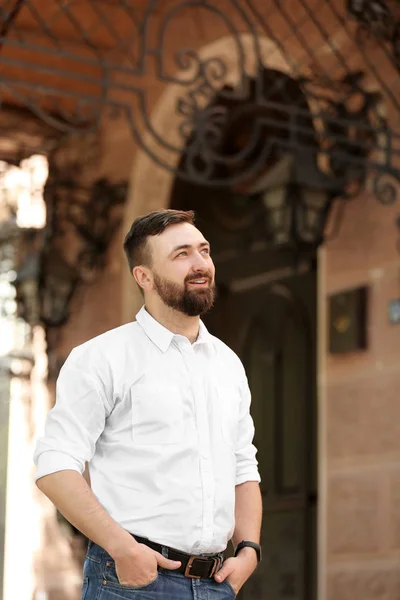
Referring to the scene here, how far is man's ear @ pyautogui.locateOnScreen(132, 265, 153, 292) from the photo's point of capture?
215 cm

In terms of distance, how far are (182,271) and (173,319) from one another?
0.36 ft

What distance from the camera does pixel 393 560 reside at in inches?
174

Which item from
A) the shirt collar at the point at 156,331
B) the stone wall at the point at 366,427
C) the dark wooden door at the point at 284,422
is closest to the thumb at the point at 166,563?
the shirt collar at the point at 156,331

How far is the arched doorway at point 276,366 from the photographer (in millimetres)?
5242

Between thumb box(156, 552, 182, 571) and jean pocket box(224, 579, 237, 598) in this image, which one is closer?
thumb box(156, 552, 182, 571)

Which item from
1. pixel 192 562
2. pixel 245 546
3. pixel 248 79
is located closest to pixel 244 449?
pixel 245 546

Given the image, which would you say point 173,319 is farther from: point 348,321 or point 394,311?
point 348,321

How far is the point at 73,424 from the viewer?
2000 millimetres

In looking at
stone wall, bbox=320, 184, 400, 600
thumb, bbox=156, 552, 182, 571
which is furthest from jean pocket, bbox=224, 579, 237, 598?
stone wall, bbox=320, 184, 400, 600

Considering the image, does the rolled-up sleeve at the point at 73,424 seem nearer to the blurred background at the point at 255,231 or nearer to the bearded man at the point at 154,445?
the bearded man at the point at 154,445

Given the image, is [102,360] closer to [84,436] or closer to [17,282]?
[84,436]

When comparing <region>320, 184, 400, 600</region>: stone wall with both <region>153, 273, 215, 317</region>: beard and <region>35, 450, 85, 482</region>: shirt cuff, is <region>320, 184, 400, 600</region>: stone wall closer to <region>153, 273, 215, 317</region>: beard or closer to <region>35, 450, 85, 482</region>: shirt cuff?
<region>153, 273, 215, 317</region>: beard

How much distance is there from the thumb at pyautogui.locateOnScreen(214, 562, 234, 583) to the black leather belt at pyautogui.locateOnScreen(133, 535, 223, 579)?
15 mm

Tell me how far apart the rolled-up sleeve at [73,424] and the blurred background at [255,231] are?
6.09 feet
